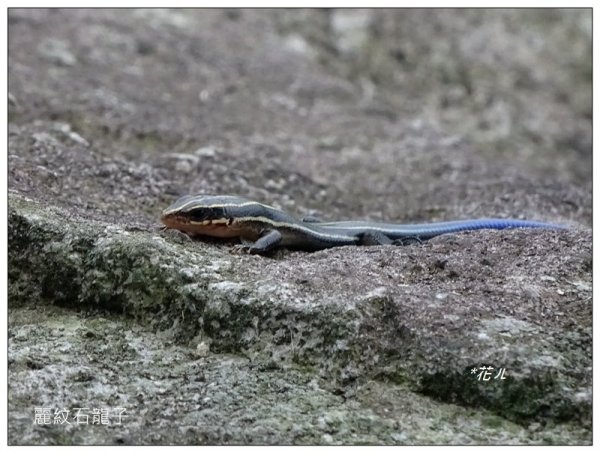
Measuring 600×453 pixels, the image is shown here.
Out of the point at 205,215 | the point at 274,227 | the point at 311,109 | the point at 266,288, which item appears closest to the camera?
the point at 266,288

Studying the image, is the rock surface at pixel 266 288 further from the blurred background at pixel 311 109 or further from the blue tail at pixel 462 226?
the blue tail at pixel 462 226

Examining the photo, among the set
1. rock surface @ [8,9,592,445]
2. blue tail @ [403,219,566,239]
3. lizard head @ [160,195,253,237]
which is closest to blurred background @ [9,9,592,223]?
rock surface @ [8,9,592,445]

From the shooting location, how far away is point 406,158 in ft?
24.9

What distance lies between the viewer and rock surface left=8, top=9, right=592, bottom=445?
3.29 m

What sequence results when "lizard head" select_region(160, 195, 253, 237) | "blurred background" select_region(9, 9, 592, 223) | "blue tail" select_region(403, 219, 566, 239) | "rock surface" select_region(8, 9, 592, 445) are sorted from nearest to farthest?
"rock surface" select_region(8, 9, 592, 445) → "lizard head" select_region(160, 195, 253, 237) → "blue tail" select_region(403, 219, 566, 239) → "blurred background" select_region(9, 9, 592, 223)

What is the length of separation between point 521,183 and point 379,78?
3.68 metres

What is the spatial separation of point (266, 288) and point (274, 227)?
3.14ft

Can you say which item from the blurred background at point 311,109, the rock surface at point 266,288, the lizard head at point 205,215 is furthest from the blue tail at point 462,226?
the lizard head at point 205,215

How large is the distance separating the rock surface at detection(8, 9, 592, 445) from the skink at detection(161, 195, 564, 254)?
0.47 feet

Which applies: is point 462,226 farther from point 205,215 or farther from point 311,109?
point 311,109

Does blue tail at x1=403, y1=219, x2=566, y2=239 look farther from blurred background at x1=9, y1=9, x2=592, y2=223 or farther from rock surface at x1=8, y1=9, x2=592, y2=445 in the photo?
blurred background at x1=9, y1=9, x2=592, y2=223

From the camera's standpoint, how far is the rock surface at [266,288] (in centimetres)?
329

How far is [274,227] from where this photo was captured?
15.3 feet

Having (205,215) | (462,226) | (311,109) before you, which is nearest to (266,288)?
(205,215)
